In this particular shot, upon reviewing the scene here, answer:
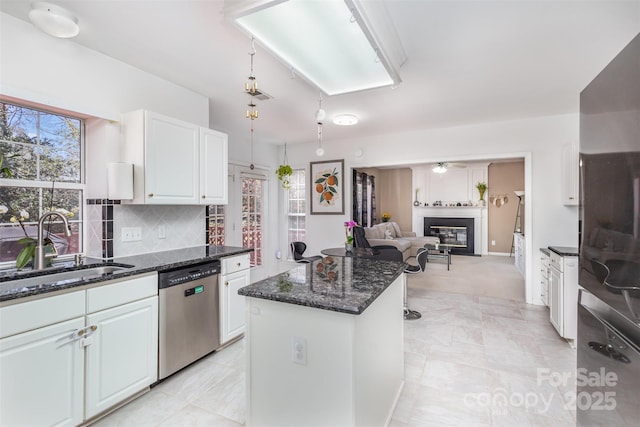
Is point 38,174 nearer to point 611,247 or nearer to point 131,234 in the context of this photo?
point 131,234

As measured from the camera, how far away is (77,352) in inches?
68.1

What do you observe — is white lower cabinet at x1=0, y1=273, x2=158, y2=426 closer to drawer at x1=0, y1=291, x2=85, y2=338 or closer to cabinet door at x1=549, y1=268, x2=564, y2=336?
drawer at x1=0, y1=291, x2=85, y2=338

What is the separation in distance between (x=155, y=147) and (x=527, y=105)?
13.5 feet

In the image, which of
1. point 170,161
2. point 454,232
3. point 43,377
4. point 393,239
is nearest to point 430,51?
point 170,161

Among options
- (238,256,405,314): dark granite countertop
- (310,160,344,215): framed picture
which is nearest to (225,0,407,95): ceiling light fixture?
(238,256,405,314): dark granite countertop

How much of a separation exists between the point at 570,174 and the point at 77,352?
198 inches

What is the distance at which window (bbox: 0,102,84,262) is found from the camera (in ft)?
6.67

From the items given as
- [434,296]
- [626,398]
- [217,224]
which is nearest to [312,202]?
[217,224]

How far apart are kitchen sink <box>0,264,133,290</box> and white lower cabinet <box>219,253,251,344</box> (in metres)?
0.82

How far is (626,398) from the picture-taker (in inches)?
38.9

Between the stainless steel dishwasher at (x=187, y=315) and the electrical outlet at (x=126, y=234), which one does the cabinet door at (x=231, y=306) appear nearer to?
the stainless steel dishwasher at (x=187, y=315)

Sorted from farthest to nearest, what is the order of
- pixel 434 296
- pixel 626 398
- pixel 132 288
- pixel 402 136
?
pixel 402 136
pixel 434 296
pixel 132 288
pixel 626 398

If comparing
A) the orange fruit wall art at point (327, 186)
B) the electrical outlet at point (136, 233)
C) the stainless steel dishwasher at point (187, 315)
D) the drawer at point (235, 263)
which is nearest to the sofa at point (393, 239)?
the orange fruit wall art at point (327, 186)

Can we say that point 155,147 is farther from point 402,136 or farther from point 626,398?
point 402,136
